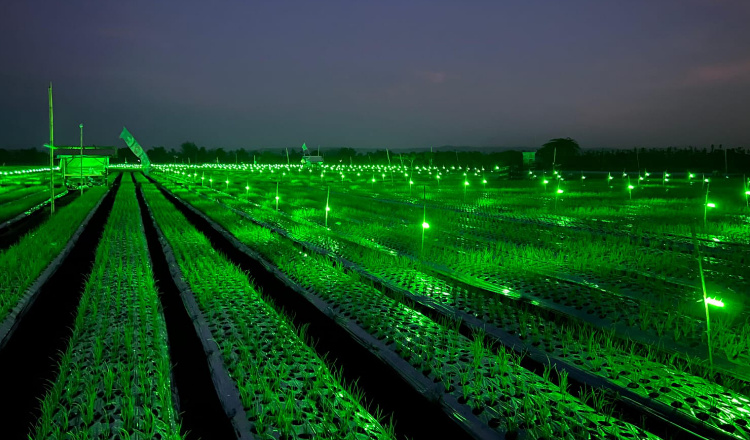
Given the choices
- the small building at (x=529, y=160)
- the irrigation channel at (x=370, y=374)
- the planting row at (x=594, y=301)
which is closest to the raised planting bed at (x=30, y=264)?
the irrigation channel at (x=370, y=374)

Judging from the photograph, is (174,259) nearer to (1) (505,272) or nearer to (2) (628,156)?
(1) (505,272)

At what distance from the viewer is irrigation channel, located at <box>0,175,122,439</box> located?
3.80 meters

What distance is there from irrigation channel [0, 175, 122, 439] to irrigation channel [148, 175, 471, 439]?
2.45m

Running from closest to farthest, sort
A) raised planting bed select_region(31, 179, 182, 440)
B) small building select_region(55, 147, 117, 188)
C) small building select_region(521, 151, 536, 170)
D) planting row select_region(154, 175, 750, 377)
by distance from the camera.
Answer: raised planting bed select_region(31, 179, 182, 440)
planting row select_region(154, 175, 750, 377)
small building select_region(55, 147, 117, 188)
small building select_region(521, 151, 536, 170)

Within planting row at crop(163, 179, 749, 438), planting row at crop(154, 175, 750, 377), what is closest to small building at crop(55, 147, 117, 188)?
planting row at crop(154, 175, 750, 377)

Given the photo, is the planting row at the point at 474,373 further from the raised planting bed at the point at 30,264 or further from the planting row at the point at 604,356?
the raised planting bed at the point at 30,264

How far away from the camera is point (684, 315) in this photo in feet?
18.7

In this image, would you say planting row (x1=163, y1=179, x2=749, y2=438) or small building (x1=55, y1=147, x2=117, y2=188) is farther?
small building (x1=55, y1=147, x2=117, y2=188)

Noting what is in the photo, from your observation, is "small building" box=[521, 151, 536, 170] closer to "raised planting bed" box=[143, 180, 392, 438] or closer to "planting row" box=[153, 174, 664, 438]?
"planting row" box=[153, 174, 664, 438]

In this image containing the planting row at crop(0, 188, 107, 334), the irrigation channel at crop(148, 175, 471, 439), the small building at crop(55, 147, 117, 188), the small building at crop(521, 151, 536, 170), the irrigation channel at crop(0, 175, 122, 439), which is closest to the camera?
the irrigation channel at crop(148, 175, 471, 439)

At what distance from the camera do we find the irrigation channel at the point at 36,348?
3.80m

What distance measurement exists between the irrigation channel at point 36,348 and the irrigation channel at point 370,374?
2446mm

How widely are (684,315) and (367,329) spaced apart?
3.79 metres

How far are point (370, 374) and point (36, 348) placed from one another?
11.7ft
